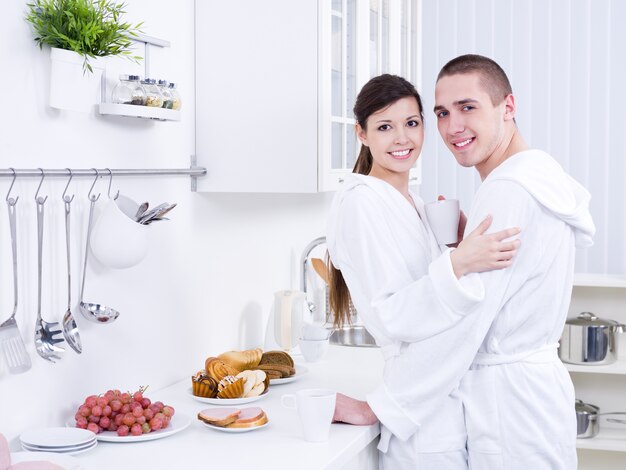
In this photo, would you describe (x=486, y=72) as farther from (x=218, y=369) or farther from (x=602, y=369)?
(x=602, y=369)

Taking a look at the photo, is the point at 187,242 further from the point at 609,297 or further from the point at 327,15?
the point at 609,297

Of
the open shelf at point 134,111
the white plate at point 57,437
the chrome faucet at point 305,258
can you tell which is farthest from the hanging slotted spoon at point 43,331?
the chrome faucet at point 305,258

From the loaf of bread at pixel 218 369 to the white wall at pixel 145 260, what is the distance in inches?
6.1

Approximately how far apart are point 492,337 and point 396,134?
1.68 ft

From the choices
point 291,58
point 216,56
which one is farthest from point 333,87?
point 216,56

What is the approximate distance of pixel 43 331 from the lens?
161cm

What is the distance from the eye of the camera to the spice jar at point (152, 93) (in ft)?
5.90

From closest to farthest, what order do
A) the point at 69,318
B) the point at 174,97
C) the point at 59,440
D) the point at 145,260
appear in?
the point at 59,440 → the point at 69,318 → the point at 174,97 → the point at 145,260

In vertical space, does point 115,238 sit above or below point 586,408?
above

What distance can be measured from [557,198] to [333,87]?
755mm

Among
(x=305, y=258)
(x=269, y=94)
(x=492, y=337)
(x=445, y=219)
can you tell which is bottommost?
(x=492, y=337)

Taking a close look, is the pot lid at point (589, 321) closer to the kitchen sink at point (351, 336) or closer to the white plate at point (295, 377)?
the kitchen sink at point (351, 336)

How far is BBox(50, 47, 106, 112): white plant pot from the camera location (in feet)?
5.18

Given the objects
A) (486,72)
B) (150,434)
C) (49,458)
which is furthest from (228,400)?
(486,72)
